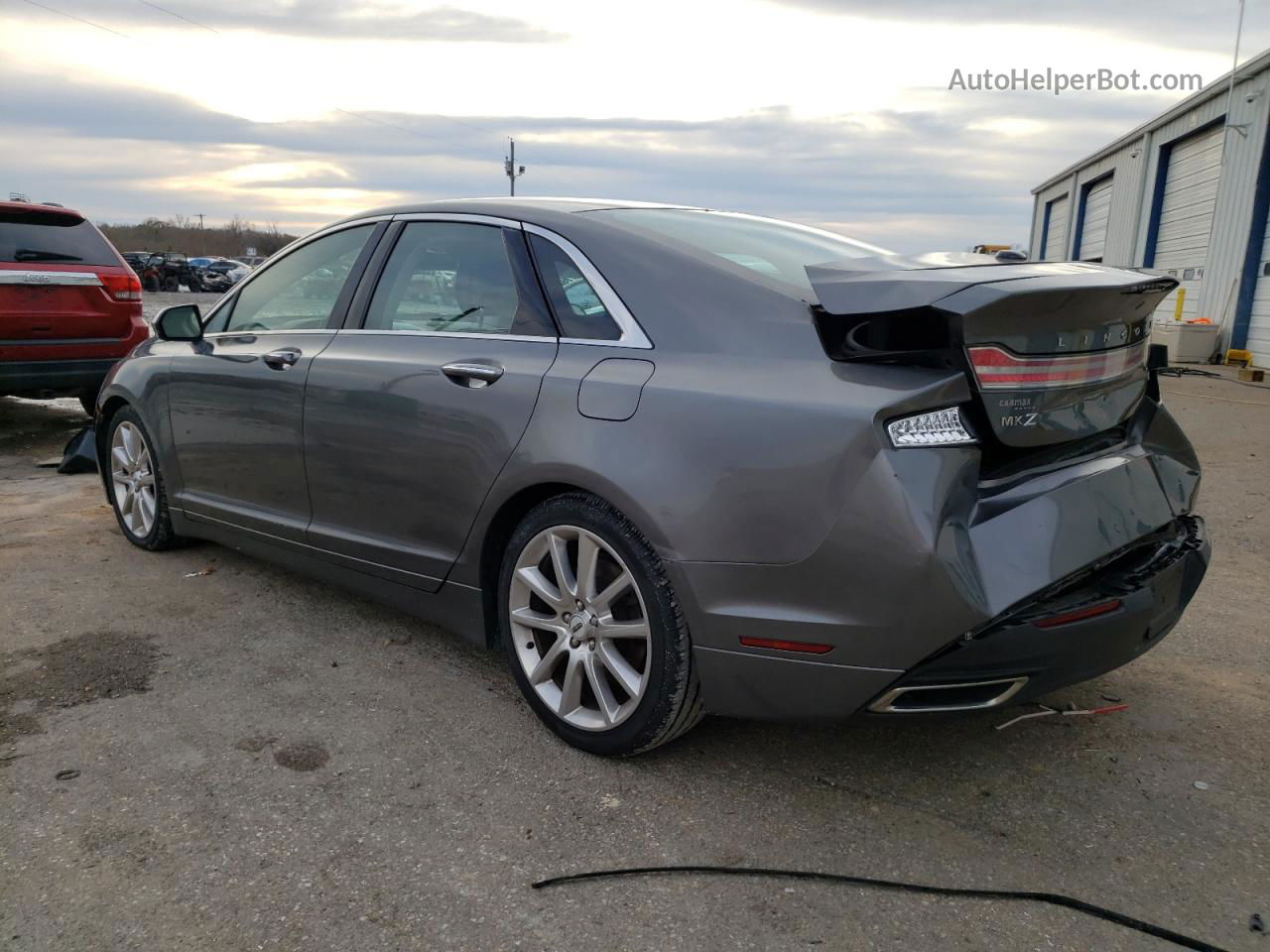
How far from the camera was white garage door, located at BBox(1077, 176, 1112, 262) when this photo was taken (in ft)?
88.9

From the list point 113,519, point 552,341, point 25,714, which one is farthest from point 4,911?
point 113,519

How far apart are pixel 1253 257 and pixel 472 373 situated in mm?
17066

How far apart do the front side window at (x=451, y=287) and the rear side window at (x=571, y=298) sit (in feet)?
0.24

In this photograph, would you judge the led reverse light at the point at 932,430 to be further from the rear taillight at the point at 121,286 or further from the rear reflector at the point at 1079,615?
the rear taillight at the point at 121,286

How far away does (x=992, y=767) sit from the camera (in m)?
2.79

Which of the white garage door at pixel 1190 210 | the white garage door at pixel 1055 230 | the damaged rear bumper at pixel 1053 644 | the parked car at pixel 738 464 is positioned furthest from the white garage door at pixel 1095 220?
the damaged rear bumper at pixel 1053 644

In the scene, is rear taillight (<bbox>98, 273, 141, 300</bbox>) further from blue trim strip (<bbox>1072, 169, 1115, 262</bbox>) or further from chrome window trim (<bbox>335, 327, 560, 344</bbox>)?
blue trim strip (<bbox>1072, 169, 1115, 262</bbox>)

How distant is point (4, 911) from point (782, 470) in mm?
1951

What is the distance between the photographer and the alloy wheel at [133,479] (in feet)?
15.5

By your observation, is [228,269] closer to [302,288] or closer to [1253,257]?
[1253,257]

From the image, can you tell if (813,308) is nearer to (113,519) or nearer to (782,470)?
(782,470)

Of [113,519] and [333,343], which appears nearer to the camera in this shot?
[333,343]

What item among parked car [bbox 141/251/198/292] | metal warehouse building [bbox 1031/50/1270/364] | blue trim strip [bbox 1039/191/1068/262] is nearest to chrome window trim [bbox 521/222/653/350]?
metal warehouse building [bbox 1031/50/1270/364]

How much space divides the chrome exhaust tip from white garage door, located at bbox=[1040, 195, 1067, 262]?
3349 centimetres
